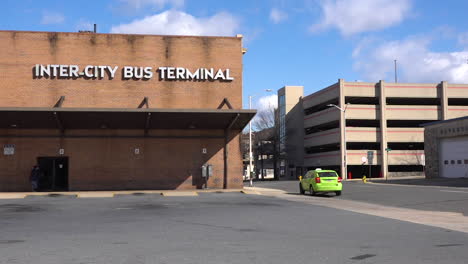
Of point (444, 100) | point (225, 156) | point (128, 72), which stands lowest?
point (225, 156)

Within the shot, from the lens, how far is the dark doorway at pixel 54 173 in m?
36.4

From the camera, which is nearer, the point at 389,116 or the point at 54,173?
the point at 54,173

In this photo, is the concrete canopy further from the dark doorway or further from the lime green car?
the lime green car

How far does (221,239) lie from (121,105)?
26.1m

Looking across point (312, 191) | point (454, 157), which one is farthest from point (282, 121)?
point (312, 191)

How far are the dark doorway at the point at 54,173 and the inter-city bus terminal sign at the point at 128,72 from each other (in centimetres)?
578

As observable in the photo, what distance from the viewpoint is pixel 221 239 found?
1175 centimetres

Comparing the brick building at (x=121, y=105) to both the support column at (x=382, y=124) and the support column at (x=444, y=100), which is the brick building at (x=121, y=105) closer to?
the support column at (x=382, y=124)

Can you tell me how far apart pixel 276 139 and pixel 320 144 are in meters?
9.81

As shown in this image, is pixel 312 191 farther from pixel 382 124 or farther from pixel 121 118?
pixel 382 124

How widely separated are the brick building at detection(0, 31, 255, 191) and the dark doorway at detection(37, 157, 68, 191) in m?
0.07

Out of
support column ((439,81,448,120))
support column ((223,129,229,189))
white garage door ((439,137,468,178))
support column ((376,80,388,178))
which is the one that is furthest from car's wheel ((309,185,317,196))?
support column ((439,81,448,120))

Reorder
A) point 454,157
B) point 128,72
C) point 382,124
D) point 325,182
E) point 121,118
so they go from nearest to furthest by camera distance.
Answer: point 325,182 → point 121,118 → point 128,72 → point 454,157 → point 382,124

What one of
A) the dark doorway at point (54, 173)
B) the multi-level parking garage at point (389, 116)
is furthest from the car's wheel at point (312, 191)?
the multi-level parking garage at point (389, 116)
